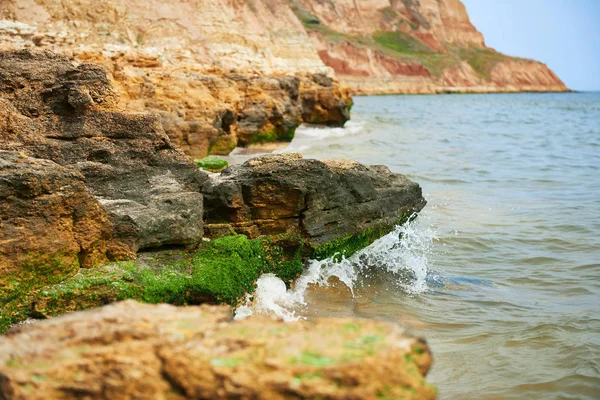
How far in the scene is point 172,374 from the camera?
7.16 feet

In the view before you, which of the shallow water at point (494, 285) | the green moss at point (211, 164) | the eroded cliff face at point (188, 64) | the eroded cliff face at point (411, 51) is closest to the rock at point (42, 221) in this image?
the shallow water at point (494, 285)

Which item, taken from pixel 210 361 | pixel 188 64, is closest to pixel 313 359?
pixel 210 361

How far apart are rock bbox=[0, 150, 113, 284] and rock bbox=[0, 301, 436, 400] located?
208 cm

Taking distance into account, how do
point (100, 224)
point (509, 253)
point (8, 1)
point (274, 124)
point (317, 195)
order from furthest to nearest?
1. point (274, 124)
2. point (8, 1)
3. point (509, 253)
4. point (317, 195)
5. point (100, 224)

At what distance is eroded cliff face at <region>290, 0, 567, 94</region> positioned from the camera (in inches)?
3605

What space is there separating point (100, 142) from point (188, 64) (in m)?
14.9

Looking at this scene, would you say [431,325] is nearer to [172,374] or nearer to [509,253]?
[509,253]

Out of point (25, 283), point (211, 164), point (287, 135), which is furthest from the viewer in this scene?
point (287, 135)

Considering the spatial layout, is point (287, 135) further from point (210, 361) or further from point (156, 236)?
point (210, 361)

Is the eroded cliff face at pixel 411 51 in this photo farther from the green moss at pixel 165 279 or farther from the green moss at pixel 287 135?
the green moss at pixel 165 279

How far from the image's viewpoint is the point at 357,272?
275 inches

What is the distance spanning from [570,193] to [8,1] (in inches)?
535

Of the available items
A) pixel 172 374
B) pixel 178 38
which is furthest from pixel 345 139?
pixel 172 374

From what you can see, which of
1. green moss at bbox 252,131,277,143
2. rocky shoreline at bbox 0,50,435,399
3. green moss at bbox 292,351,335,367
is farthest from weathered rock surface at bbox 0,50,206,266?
green moss at bbox 252,131,277,143
